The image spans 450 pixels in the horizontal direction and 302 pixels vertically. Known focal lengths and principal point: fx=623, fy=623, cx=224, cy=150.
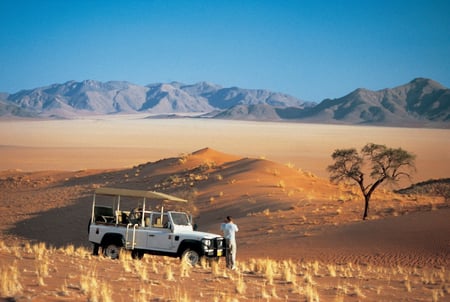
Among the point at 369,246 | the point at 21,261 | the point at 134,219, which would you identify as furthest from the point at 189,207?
the point at 21,261

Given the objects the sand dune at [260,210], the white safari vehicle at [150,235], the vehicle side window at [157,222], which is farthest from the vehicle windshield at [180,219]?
the sand dune at [260,210]

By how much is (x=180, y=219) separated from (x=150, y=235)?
2.96ft

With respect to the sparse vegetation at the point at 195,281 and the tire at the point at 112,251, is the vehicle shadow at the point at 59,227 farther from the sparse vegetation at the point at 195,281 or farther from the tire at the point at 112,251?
the sparse vegetation at the point at 195,281

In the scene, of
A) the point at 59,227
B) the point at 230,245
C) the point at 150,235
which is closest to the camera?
the point at 230,245

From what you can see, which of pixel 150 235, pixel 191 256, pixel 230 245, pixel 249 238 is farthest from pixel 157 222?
pixel 249 238

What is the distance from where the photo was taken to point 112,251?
53.9 feet

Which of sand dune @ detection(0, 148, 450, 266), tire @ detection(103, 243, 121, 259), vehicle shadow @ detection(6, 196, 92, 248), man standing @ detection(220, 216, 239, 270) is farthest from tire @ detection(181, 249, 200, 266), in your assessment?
vehicle shadow @ detection(6, 196, 92, 248)

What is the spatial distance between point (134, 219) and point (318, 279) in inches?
199

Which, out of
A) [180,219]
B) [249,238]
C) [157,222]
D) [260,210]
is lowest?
[249,238]

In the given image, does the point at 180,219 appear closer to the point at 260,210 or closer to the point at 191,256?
the point at 191,256

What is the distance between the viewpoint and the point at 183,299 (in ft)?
34.4

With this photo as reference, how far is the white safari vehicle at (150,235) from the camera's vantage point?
1569 centimetres

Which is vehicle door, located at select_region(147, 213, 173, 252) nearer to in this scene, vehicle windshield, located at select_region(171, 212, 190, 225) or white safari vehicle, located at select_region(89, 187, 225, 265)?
A: white safari vehicle, located at select_region(89, 187, 225, 265)

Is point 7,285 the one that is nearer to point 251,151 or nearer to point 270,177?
point 270,177
